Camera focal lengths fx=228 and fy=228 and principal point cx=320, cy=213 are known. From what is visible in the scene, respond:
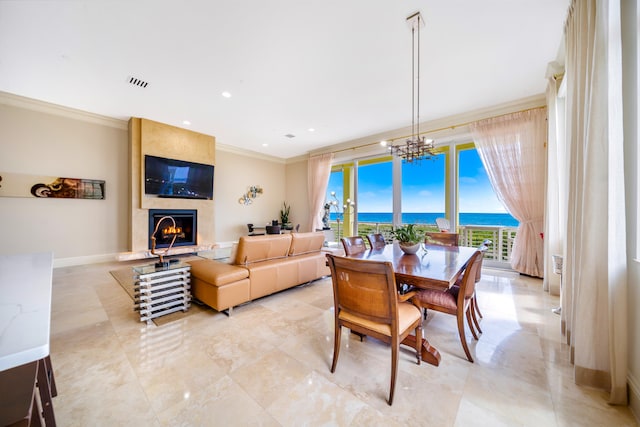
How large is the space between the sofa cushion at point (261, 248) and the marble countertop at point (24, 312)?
5.12 feet

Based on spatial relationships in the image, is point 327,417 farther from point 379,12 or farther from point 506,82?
point 506,82

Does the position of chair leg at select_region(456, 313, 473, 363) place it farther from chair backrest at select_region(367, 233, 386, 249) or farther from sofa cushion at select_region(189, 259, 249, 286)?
sofa cushion at select_region(189, 259, 249, 286)

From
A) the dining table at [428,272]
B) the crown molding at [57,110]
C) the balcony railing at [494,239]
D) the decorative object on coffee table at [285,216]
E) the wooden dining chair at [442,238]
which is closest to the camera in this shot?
the dining table at [428,272]

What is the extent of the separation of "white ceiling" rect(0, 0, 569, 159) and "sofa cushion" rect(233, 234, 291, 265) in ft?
7.54

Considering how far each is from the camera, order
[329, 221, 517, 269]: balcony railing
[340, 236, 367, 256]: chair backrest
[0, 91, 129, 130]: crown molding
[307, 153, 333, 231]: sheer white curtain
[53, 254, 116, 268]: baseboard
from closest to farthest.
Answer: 1. [340, 236, 367, 256]: chair backrest
2. [0, 91, 129, 130]: crown molding
3. [53, 254, 116, 268]: baseboard
4. [329, 221, 517, 269]: balcony railing
5. [307, 153, 333, 231]: sheer white curtain

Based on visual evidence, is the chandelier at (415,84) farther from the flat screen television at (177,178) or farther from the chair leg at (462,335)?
the flat screen television at (177,178)

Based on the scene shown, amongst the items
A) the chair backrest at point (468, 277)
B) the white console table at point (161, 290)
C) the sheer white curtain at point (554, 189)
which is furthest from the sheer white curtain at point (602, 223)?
the white console table at point (161, 290)

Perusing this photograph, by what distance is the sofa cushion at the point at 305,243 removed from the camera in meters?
3.37

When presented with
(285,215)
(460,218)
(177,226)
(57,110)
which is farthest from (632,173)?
(57,110)

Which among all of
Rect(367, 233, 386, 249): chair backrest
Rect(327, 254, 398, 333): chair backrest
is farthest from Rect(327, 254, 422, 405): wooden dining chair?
Rect(367, 233, 386, 249): chair backrest

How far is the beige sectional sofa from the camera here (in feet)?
8.32

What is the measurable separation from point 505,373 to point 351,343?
1.17 metres

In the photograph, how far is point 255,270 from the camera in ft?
9.14

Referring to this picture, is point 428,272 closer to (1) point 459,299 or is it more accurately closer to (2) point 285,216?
(1) point 459,299
